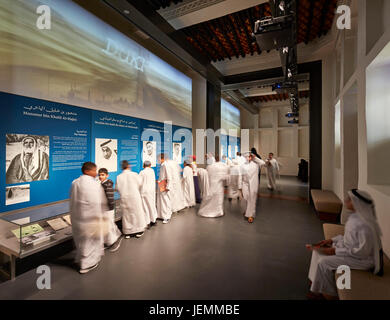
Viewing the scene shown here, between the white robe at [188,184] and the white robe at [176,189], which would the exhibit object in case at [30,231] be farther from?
the white robe at [188,184]

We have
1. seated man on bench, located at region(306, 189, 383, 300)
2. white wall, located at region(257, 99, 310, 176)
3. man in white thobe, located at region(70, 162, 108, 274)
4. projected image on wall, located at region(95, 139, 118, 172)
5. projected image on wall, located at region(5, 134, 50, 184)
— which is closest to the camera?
seated man on bench, located at region(306, 189, 383, 300)

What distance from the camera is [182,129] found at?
7750mm

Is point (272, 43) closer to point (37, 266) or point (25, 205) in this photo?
point (25, 205)

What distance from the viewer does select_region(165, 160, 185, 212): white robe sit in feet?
18.1

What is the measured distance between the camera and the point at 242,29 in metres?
5.70

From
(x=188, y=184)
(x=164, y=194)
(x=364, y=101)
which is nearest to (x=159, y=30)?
(x=164, y=194)

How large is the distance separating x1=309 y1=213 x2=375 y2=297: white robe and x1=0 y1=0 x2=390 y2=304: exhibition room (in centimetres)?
1

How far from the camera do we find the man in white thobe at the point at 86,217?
2.89 metres

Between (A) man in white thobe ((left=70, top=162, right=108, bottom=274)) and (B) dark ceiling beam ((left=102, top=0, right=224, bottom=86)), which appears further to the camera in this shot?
(B) dark ceiling beam ((left=102, top=0, right=224, bottom=86))

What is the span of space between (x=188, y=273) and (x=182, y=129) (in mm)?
5762

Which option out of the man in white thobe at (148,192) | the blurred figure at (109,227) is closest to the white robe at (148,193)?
the man in white thobe at (148,192)

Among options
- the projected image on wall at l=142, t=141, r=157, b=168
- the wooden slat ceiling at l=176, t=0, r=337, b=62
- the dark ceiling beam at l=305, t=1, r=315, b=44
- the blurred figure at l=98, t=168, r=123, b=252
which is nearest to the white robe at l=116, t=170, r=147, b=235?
the blurred figure at l=98, t=168, r=123, b=252

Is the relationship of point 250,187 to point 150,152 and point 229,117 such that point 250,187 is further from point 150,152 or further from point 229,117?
point 229,117

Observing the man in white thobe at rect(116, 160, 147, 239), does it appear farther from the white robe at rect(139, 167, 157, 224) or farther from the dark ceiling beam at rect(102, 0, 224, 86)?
the dark ceiling beam at rect(102, 0, 224, 86)
